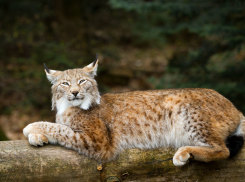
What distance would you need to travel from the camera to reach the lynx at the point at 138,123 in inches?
124

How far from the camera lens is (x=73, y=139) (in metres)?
3.15

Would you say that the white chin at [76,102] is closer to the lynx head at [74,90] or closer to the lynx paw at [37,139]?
the lynx head at [74,90]

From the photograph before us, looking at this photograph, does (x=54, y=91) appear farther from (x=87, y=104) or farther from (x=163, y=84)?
(x=163, y=84)

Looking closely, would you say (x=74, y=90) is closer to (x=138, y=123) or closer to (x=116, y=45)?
(x=138, y=123)

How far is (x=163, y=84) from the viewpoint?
6.07m

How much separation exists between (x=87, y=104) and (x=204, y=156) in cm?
159

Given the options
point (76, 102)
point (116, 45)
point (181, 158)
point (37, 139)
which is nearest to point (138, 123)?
point (181, 158)

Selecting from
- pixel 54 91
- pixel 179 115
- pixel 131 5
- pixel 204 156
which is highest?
pixel 131 5

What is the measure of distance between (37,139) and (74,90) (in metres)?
0.74

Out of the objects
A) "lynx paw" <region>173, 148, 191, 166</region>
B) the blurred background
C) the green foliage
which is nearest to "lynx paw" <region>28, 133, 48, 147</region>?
"lynx paw" <region>173, 148, 191, 166</region>

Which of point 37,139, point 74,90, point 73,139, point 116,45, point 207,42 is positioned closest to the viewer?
point 37,139

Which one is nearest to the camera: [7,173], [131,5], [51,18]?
[7,173]

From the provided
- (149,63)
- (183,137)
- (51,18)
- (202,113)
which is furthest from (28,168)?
(149,63)

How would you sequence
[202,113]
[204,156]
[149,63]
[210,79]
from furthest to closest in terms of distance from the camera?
A: [149,63], [210,79], [202,113], [204,156]
